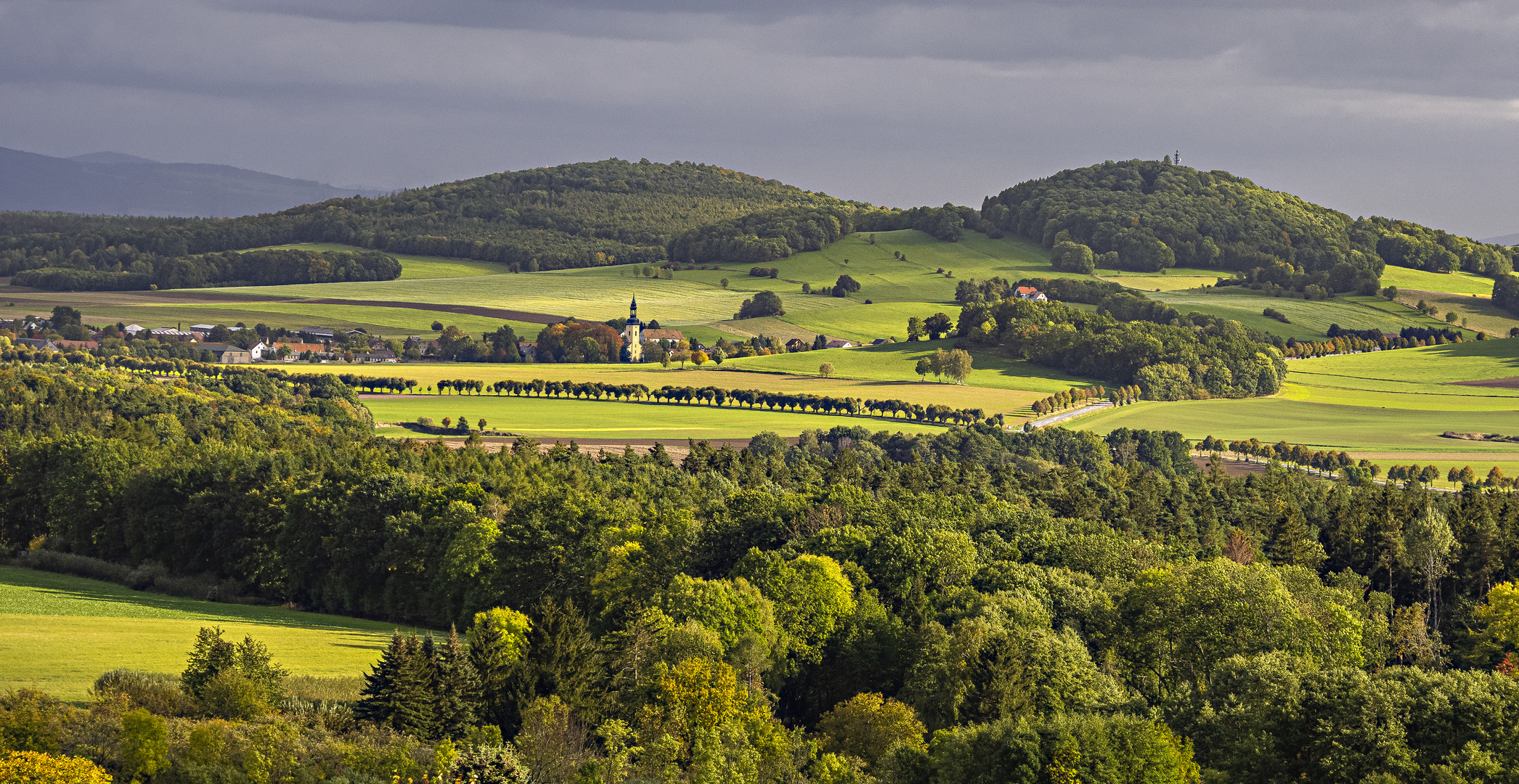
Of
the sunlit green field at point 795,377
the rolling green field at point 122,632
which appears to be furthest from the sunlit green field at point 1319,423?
the rolling green field at point 122,632

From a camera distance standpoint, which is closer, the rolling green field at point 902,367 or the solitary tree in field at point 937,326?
the rolling green field at point 902,367

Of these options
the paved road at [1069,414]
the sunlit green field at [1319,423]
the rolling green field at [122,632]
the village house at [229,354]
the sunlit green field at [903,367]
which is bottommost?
the rolling green field at [122,632]

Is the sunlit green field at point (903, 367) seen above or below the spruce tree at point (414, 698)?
above

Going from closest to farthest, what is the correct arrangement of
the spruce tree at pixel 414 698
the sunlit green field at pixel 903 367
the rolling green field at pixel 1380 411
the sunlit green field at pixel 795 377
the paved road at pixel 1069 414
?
the spruce tree at pixel 414 698 < the rolling green field at pixel 1380 411 < the paved road at pixel 1069 414 < the sunlit green field at pixel 795 377 < the sunlit green field at pixel 903 367

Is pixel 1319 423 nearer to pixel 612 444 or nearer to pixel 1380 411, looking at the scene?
pixel 1380 411

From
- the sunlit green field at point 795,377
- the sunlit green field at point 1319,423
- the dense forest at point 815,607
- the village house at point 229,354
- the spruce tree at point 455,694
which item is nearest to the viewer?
the dense forest at point 815,607

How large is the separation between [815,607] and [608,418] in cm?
8761

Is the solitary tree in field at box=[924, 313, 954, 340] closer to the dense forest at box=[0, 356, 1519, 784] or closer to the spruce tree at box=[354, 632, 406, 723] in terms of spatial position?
the dense forest at box=[0, 356, 1519, 784]

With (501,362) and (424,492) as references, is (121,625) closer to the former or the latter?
(424,492)

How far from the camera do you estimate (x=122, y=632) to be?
5838 centimetres

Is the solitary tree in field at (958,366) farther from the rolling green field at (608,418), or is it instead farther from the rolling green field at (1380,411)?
the rolling green field at (608,418)

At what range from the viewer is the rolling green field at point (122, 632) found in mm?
51188

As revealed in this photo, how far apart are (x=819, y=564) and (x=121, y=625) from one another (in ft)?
97.9

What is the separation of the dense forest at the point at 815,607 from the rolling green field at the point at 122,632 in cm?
401
